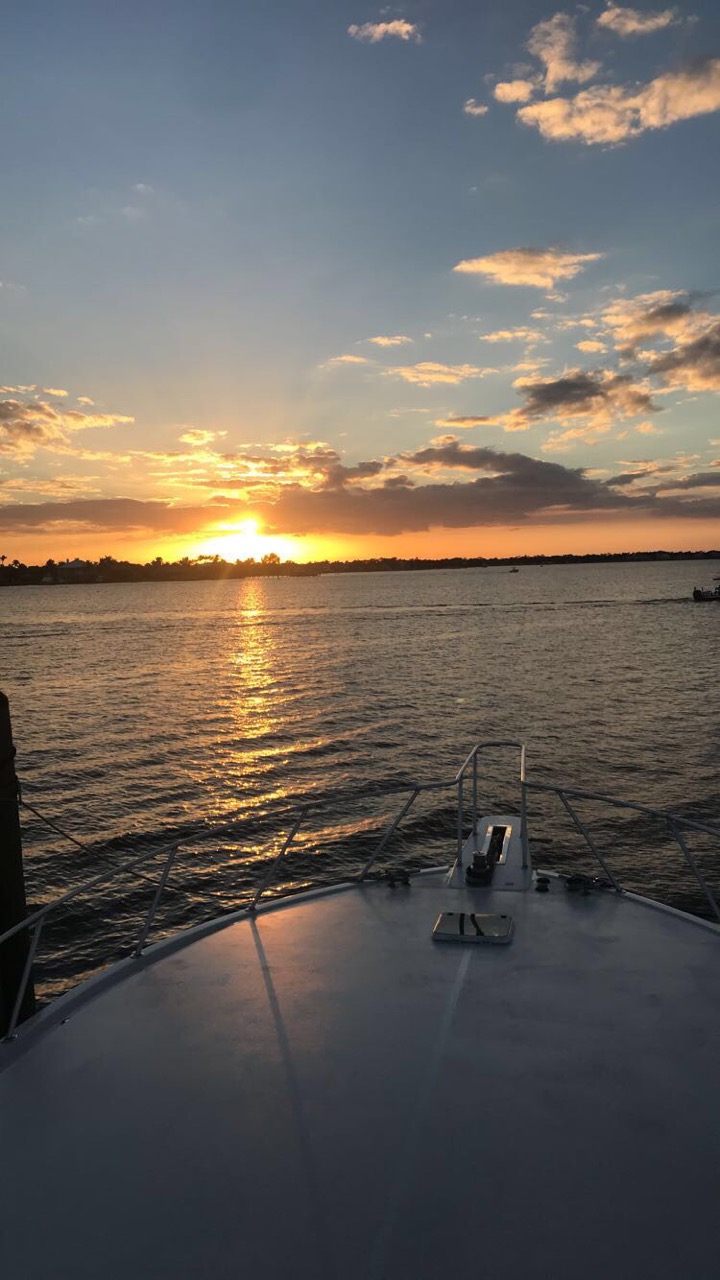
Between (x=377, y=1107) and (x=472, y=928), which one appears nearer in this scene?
(x=377, y=1107)

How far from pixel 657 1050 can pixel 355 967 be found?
341cm

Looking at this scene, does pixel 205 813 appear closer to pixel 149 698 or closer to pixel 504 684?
pixel 149 698

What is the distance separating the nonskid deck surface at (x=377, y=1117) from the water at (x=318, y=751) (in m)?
2.42

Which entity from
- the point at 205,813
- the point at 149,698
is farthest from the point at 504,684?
the point at 205,813

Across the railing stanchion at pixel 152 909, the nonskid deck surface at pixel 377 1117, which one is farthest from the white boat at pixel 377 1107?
the railing stanchion at pixel 152 909

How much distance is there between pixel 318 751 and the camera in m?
40.7

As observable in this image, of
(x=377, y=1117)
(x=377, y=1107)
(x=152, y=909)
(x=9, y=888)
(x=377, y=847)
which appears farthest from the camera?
(x=377, y=847)

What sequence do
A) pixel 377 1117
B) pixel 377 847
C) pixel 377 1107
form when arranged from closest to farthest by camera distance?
pixel 377 1117 < pixel 377 1107 < pixel 377 847

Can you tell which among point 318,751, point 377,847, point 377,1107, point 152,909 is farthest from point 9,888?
point 318,751

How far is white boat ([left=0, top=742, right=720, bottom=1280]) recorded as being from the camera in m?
5.00

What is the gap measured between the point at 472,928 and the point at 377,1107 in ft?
11.9

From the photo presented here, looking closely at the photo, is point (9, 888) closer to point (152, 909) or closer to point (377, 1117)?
point (152, 909)

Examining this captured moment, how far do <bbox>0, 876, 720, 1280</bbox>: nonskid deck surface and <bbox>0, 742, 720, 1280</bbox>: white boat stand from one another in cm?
2

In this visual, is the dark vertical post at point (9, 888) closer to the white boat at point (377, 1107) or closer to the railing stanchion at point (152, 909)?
the railing stanchion at point (152, 909)
